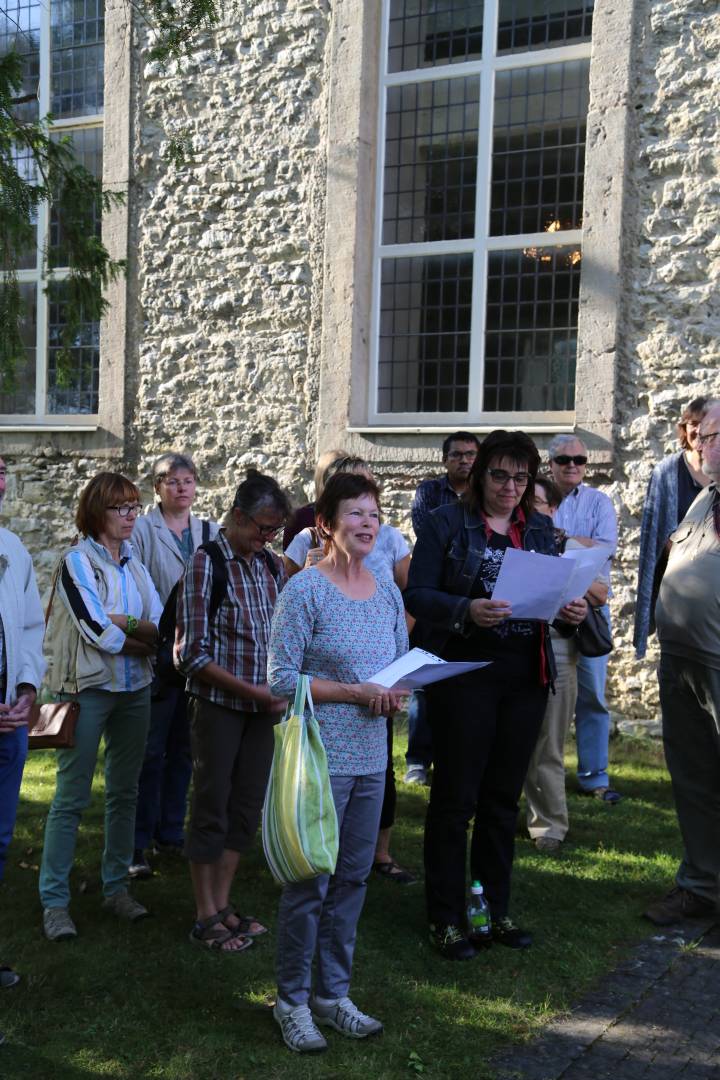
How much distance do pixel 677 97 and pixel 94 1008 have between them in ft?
23.6

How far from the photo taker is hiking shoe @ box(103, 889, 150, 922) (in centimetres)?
467

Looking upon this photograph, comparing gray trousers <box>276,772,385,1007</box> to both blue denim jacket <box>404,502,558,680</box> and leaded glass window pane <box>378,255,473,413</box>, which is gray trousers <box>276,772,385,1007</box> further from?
leaded glass window pane <box>378,255,473,413</box>

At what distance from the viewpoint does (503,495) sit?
14.0 ft

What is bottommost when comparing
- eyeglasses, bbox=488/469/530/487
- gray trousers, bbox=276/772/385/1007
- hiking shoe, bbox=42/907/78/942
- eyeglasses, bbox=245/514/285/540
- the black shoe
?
hiking shoe, bbox=42/907/78/942

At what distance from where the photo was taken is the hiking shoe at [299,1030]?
138 inches

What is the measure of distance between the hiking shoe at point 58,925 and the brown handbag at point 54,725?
2.39ft

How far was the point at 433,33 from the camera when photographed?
30.9ft

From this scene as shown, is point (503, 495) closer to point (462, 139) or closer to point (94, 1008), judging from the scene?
point (94, 1008)

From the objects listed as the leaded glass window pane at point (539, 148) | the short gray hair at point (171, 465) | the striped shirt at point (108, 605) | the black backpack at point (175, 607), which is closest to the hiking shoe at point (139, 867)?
the black backpack at point (175, 607)

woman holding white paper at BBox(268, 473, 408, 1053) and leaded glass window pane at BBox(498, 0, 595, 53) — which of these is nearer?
woman holding white paper at BBox(268, 473, 408, 1053)

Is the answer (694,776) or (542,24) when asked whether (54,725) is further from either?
(542,24)

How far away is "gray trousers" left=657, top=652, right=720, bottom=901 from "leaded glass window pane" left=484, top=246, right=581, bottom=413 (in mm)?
4405

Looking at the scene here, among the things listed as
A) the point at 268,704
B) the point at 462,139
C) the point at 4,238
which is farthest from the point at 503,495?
the point at 462,139

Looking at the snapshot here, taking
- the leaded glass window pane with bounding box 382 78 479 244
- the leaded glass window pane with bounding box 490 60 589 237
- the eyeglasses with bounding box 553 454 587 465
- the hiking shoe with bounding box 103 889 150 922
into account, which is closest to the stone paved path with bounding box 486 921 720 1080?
the hiking shoe with bounding box 103 889 150 922
